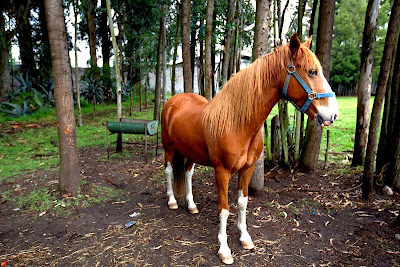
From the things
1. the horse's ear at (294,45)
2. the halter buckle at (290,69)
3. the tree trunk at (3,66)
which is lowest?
the halter buckle at (290,69)

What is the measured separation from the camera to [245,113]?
97.3 inches

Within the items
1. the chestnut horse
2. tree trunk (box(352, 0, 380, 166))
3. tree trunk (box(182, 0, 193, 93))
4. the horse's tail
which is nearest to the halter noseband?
the chestnut horse

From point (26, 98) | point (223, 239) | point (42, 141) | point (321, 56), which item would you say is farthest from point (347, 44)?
point (223, 239)

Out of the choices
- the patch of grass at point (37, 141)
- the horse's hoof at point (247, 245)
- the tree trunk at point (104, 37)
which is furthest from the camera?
the tree trunk at point (104, 37)

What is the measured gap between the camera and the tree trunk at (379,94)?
353 centimetres

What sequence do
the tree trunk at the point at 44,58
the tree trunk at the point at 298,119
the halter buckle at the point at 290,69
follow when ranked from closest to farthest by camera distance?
the halter buckle at the point at 290,69 < the tree trunk at the point at 298,119 < the tree trunk at the point at 44,58

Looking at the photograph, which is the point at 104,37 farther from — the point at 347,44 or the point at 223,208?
the point at 347,44

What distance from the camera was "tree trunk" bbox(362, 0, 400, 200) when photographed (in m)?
3.53

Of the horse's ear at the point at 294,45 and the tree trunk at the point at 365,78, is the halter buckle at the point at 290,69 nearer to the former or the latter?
the horse's ear at the point at 294,45

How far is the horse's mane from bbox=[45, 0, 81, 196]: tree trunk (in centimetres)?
241

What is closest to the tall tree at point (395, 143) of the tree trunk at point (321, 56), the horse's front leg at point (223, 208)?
the tree trunk at point (321, 56)

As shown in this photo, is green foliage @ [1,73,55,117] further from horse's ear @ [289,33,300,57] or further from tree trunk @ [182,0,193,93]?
horse's ear @ [289,33,300,57]

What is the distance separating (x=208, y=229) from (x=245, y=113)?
163 cm

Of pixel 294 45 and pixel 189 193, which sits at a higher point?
pixel 294 45
